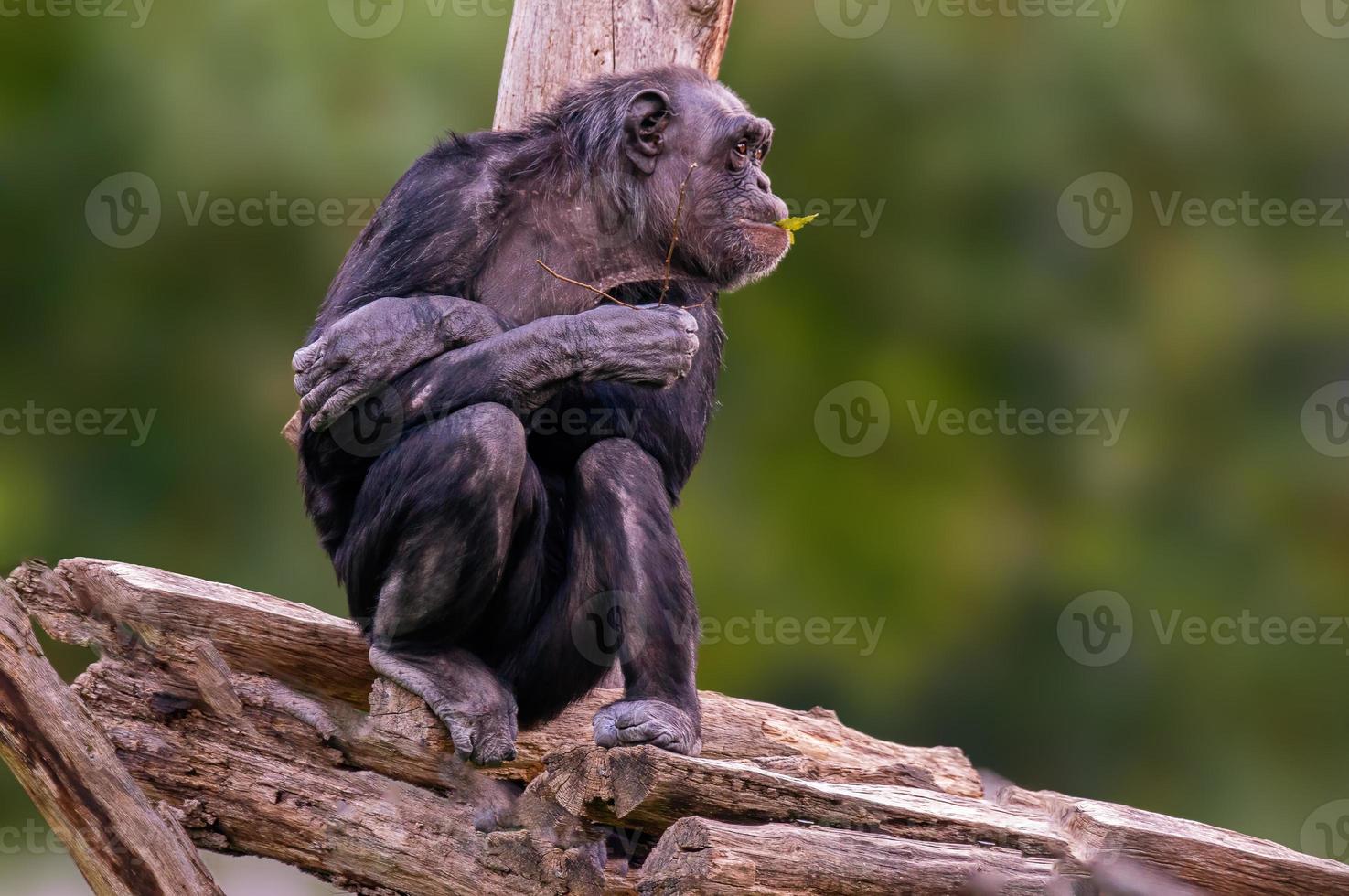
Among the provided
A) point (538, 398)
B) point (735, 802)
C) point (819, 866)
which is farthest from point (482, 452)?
point (819, 866)

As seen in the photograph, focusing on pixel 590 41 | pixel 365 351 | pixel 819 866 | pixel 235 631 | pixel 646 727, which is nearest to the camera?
pixel 819 866

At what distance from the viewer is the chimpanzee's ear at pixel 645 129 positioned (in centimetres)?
434

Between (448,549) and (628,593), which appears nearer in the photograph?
(448,549)

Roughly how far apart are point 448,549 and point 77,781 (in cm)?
113

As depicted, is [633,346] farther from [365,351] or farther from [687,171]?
[687,171]

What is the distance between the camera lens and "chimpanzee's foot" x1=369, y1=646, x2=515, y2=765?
374cm

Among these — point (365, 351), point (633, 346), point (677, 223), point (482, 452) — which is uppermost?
point (677, 223)

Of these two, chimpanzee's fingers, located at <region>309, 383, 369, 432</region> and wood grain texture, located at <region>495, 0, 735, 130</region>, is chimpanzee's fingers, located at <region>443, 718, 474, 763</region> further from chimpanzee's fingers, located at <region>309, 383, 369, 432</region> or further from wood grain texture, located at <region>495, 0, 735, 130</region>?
wood grain texture, located at <region>495, 0, 735, 130</region>

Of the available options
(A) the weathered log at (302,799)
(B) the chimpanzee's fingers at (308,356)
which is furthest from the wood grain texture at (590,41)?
(A) the weathered log at (302,799)

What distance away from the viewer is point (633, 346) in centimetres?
379

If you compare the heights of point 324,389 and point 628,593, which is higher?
point 324,389

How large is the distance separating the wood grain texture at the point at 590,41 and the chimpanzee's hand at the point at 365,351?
1.87m

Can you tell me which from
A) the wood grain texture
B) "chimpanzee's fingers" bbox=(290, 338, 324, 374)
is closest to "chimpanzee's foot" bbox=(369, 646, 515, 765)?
"chimpanzee's fingers" bbox=(290, 338, 324, 374)

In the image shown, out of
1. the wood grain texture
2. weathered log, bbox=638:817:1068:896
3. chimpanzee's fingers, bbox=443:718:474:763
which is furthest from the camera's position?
the wood grain texture
